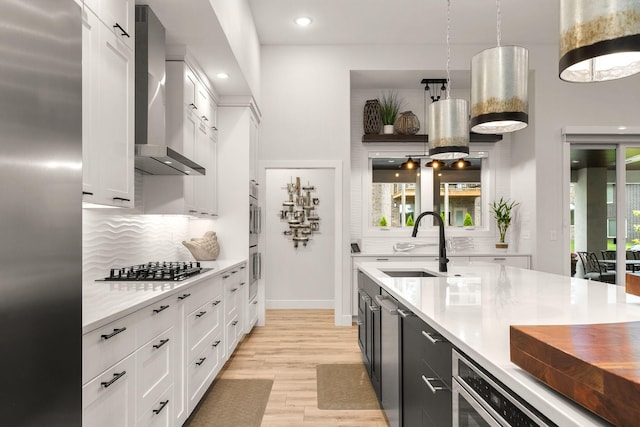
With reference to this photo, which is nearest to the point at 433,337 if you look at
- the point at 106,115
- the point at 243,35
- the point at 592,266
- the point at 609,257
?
the point at 106,115

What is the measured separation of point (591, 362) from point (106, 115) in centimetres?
219

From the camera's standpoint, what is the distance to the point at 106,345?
4.67ft

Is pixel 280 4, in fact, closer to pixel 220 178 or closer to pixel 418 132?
pixel 220 178

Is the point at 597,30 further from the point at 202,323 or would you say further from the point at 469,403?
the point at 202,323

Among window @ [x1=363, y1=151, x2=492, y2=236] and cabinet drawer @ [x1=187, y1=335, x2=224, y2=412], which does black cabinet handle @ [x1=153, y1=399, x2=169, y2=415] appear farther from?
window @ [x1=363, y1=151, x2=492, y2=236]

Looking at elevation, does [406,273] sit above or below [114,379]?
above

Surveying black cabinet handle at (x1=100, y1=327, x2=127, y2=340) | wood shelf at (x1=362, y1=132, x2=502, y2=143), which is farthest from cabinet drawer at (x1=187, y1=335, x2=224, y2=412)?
wood shelf at (x1=362, y1=132, x2=502, y2=143)

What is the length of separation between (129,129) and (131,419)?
4.95ft

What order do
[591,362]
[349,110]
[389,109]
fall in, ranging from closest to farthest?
[591,362], [349,110], [389,109]

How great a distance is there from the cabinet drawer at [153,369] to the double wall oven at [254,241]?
7.48 feet

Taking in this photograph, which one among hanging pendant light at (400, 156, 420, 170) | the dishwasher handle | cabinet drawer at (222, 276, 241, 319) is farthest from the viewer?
hanging pendant light at (400, 156, 420, 170)

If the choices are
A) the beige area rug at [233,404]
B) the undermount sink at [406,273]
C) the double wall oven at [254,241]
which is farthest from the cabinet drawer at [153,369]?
the double wall oven at [254,241]

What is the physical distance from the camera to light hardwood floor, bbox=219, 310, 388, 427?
2.55 metres

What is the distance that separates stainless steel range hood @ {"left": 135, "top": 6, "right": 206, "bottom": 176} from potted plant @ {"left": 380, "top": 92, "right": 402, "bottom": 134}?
11.0ft
